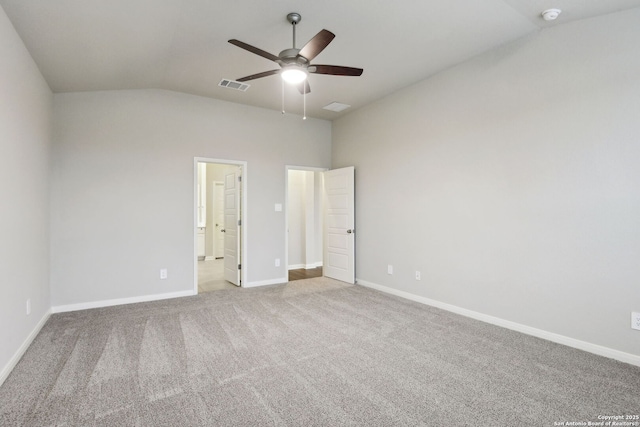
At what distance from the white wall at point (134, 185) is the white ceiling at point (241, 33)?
0.43 meters

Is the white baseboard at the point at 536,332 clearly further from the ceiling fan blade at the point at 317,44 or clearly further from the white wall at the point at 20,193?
the white wall at the point at 20,193

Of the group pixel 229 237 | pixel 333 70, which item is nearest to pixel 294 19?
pixel 333 70

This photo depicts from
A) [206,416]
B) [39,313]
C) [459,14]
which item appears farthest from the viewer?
[39,313]

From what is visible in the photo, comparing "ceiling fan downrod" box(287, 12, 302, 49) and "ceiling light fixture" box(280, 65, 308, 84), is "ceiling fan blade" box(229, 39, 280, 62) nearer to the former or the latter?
"ceiling light fixture" box(280, 65, 308, 84)

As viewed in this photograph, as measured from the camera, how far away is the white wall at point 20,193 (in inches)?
92.5

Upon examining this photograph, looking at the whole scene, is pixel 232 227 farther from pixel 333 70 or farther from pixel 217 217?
pixel 333 70

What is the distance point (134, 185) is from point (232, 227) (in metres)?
1.69

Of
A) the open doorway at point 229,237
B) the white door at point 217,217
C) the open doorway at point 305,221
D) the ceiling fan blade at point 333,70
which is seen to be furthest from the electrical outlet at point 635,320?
the white door at point 217,217

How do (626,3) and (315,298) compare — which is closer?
(626,3)

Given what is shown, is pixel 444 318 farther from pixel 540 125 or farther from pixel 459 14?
pixel 459 14

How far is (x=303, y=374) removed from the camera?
2.39 meters

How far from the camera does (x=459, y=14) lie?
2.72m

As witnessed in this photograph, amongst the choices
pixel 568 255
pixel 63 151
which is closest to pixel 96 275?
pixel 63 151

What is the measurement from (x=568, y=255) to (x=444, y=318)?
4.64 ft
